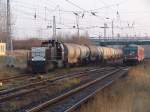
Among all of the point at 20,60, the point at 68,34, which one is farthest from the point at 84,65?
the point at 68,34

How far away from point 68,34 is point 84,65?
57.0 meters

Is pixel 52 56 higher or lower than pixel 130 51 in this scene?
lower

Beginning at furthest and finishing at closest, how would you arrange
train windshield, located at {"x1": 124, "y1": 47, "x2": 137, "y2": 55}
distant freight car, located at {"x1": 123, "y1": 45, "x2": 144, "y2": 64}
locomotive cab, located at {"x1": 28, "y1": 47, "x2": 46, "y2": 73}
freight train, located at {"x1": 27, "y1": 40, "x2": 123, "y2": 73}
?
train windshield, located at {"x1": 124, "y1": 47, "x2": 137, "y2": 55} → distant freight car, located at {"x1": 123, "y1": 45, "x2": 144, "y2": 64} → freight train, located at {"x1": 27, "y1": 40, "x2": 123, "y2": 73} → locomotive cab, located at {"x1": 28, "y1": 47, "x2": 46, "y2": 73}

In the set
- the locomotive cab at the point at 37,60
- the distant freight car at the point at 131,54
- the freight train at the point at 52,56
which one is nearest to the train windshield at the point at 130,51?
the distant freight car at the point at 131,54

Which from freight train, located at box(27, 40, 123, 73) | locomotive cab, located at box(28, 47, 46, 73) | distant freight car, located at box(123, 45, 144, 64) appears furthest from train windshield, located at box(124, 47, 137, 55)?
locomotive cab, located at box(28, 47, 46, 73)

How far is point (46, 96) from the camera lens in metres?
18.8

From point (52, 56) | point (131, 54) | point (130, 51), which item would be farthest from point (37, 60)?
point (130, 51)

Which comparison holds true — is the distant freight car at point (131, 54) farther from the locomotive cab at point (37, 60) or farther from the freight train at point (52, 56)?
the locomotive cab at point (37, 60)

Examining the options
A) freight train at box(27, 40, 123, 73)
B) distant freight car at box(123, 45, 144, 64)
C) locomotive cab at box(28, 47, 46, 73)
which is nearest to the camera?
locomotive cab at box(28, 47, 46, 73)

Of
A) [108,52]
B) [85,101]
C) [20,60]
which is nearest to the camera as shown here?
[85,101]

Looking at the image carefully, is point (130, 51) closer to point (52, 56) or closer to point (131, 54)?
point (131, 54)

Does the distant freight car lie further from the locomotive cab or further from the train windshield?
the locomotive cab

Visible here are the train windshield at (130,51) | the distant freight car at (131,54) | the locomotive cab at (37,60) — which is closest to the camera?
the locomotive cab at (37,60)

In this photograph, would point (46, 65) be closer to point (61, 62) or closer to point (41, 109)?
point (61, 62)
